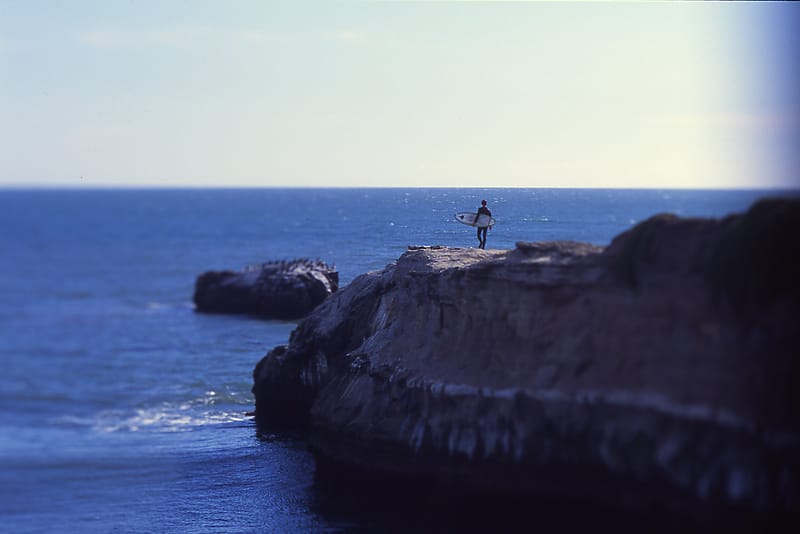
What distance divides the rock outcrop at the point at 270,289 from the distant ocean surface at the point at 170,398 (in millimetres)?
1489

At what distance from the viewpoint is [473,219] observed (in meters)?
32.8

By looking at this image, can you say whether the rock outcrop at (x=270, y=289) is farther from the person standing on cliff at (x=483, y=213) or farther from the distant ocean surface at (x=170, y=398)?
the person standing on cliff at (x=483, y=213)

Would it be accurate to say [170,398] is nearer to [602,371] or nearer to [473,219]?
[473,219]

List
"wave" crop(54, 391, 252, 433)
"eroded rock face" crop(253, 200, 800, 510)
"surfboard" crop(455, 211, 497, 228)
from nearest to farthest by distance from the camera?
"eroded rock face" crop(253, 200, 800, 510)
"surfboard" crop(455, 211, 497, 228)
"wave" crop(54, 391, 252, 433)

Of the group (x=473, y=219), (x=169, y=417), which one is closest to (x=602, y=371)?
(x=473, y=219)

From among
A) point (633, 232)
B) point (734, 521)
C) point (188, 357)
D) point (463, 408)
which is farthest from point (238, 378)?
point (734, 521)

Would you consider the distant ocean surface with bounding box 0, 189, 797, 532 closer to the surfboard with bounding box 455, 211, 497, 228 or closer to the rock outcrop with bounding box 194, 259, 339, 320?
the rock outcrop with bounding box 194, 259, 339, 320

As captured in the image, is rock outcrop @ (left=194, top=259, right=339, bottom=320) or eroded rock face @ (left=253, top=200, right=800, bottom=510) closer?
eroded rock face @ (left=253, top=200, right=800, bottom=510)

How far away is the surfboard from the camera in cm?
3222

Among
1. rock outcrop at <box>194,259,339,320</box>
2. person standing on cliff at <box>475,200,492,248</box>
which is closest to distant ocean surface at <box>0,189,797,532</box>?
rock outcrop at <box>194,259,339,320</box>

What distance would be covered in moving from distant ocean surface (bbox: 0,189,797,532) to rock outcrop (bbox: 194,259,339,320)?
4.89ft

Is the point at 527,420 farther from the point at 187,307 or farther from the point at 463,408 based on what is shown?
the point at 187,307

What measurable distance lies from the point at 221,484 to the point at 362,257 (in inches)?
581

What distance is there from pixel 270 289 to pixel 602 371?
41.8m
